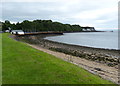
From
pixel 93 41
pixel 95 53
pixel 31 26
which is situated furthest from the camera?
pixel 31 26

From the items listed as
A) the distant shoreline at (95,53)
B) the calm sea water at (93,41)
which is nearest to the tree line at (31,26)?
the calm sea water at (93,41)

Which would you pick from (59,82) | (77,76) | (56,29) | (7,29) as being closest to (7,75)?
(59,82)

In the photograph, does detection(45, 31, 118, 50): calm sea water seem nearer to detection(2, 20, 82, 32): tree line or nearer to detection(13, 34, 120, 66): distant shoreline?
detection(13, 34, 120, 66): distant shoreline

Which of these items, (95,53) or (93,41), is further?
(93,41)

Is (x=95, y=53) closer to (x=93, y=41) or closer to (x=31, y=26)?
(x=93, y=41)

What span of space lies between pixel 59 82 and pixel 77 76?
66.5 inches

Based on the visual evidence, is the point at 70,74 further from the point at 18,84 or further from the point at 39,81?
the point at 18,84

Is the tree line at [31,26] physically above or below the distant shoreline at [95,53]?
above

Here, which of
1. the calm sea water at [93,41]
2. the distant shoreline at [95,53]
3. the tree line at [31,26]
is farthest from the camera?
the tree line at [31,26]

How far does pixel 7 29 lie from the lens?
4476 inches

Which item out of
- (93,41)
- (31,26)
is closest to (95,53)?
(93,41)

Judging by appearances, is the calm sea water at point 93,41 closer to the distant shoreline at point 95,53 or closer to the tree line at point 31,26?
the distant shoreline at point 95,53

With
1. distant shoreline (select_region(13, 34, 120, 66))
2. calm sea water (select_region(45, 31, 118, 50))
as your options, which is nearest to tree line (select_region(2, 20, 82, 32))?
calm sea water (select_region(45, 31, 118, 50))

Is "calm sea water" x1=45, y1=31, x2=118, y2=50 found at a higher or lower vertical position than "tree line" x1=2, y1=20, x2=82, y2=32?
lower
